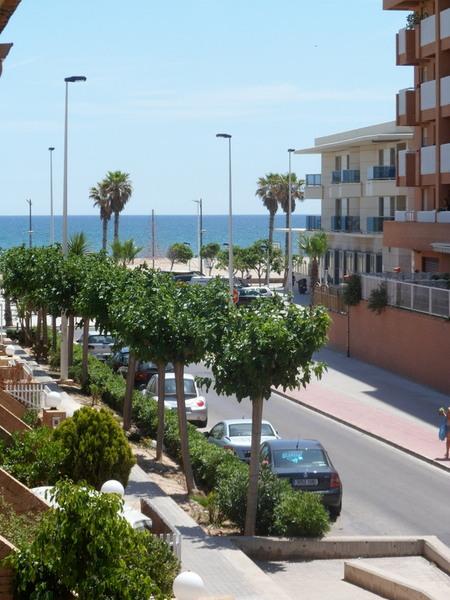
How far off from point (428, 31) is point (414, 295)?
11390 millimetres

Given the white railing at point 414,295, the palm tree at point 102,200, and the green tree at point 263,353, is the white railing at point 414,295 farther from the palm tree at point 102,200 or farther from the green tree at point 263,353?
the palm tree at point 102,200

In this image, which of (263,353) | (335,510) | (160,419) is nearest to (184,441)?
(160,419)

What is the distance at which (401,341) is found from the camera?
128 ft

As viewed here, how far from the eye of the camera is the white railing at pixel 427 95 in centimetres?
4347

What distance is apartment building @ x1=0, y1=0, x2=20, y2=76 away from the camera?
996 centimetres

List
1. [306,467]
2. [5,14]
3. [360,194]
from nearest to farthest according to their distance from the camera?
[5,14], [306,467], [360,194]

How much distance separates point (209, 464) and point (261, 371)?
158 inches

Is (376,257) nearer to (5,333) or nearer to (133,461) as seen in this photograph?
(5,333)

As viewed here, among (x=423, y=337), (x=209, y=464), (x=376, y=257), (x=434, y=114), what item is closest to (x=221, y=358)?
(x=209, y=464)

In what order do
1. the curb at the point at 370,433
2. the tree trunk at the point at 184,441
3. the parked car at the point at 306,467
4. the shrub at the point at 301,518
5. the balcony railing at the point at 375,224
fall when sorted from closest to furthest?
the shrub at the point at 301,518 < the parked car at the point at 306,467 < the tree trunk at the point at 184,441 < the curb at the point at 370,433 < the balcony railing at the point at 375,224

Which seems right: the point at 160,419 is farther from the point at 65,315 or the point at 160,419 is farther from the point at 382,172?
the point at 382,172

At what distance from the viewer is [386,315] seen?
4041cm

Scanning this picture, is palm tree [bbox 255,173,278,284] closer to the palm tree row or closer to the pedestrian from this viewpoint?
the palm tree row

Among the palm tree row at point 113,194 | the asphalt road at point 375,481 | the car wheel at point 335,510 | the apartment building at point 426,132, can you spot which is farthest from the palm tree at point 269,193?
the car wheel at point 335,510
